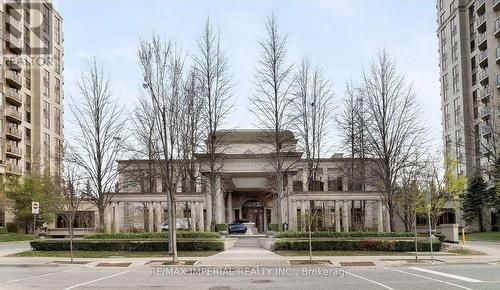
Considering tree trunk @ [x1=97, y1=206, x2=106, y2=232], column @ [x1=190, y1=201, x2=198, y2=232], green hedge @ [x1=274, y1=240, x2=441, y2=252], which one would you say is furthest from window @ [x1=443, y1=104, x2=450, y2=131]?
tree trunk @ [x1=97, y1=206, x2=106, y2=232]

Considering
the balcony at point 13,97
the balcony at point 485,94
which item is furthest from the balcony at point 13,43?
the balcony at point 485,94

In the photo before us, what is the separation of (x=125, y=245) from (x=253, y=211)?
34.5 meters

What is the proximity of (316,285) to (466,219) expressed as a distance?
152ft

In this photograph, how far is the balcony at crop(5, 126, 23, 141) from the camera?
62.1 m

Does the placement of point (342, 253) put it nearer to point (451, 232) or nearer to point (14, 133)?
point (451, 232)

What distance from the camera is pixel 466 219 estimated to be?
2196 inches

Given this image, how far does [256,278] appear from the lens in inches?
651

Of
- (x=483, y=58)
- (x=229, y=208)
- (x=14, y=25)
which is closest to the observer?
(x=229, y=208)

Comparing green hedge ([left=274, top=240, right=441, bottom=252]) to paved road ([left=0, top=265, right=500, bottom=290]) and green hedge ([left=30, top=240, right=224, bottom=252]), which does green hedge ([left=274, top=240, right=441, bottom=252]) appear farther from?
paved road ([left=0, top=265, right=500, bottom=290])

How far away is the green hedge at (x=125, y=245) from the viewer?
27.2 m

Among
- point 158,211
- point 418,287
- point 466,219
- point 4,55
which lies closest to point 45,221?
point 4,55

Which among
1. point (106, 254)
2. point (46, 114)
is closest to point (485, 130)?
point (106, 254)

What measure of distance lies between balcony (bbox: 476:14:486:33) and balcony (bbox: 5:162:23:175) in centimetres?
5700

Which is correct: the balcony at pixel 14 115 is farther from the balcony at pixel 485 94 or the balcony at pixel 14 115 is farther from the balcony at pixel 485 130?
the balcony at pixel 485 94
